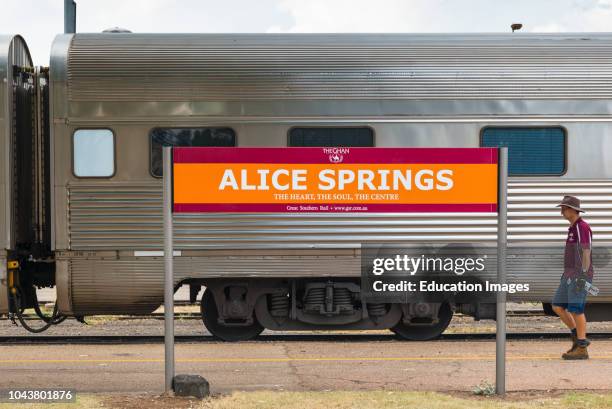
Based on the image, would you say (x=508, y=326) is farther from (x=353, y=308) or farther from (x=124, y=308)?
(x=124, y=308)

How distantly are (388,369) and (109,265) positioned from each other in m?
3.32

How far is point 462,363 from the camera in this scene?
29.8 ft

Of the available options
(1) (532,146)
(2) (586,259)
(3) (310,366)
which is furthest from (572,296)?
(3) (310,366)

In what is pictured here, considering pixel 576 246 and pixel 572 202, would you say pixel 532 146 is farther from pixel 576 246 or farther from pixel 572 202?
pixel 576 246

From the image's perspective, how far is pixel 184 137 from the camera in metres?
10.4

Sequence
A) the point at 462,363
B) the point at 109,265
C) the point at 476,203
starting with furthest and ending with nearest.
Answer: the point at 109,265
the point at 462,363
the point at 476,203

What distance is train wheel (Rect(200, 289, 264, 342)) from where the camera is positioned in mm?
10844

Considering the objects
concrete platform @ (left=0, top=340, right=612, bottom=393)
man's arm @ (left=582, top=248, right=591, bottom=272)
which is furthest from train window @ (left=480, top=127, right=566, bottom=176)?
concrete platform @ (left=0, top=340, right=612, bottom=393)

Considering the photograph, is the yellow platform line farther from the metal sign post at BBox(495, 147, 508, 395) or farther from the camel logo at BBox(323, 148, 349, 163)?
the camel logo at BBox(323, 148, 349, 163)

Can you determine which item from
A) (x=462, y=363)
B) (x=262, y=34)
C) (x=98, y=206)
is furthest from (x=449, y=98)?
(x=98, y=206)

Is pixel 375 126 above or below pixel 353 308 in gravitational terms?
above

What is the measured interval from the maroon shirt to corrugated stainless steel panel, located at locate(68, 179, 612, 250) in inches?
31.1

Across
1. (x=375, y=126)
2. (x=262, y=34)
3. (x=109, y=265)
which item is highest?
(x=262, y=34)

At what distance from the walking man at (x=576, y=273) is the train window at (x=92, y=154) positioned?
4694 mm
